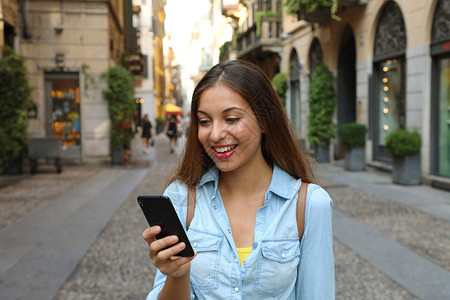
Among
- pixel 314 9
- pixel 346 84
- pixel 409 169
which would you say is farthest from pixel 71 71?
pixel 409 169

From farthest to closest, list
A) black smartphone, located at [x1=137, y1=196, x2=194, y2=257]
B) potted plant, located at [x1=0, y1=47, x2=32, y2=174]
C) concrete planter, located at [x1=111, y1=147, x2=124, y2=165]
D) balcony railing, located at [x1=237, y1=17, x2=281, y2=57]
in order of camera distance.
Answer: balcony railing, located at [x1=237, y1=17, x2=281, y2=57]
concrete planter, located at [x1=111, y1=147, x2=124, y2=165]
potted plant, located at [x1=0, y1=47, x2=32, y2=174]
black smartphone, located at [x1=137, y1=196, x2=194, y2=257]

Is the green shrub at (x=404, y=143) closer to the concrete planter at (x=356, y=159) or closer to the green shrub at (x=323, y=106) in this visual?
the concrete planter at (x=356, y=159)

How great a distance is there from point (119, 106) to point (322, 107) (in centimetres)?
644

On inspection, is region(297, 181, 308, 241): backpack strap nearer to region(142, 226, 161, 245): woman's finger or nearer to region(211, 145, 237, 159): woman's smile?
region(211, 145, 237, 159): woman's smile

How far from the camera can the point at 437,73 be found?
33.7 ft

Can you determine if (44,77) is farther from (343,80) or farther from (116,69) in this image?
(343,80)

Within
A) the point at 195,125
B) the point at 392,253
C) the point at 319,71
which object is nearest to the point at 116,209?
the point at 392,253

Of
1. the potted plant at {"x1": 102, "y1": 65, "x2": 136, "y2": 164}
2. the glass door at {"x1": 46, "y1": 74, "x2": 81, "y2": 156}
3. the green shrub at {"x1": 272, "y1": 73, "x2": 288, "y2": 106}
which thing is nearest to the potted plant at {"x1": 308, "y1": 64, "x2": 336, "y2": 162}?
the green shrub at {"x1": 272, "y1": 73, "x2": 288, "y2": 106}

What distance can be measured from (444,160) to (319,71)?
6385 mm

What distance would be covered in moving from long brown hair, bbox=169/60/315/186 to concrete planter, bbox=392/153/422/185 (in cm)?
916

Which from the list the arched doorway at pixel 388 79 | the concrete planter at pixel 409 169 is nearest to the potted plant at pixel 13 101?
the concrete planter at pixel 409 169

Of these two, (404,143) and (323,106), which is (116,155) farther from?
(404,143)

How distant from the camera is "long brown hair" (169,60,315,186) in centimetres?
161

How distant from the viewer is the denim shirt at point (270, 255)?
5.07 ft
